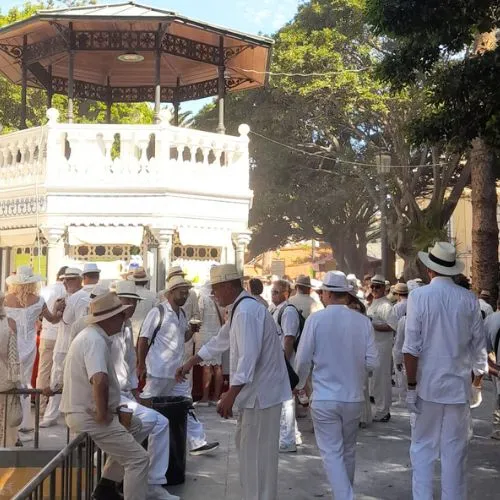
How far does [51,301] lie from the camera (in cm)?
973

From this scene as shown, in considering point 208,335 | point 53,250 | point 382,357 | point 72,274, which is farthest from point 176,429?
point 53,250

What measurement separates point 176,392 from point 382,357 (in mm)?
3603

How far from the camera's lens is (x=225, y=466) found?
293 inches

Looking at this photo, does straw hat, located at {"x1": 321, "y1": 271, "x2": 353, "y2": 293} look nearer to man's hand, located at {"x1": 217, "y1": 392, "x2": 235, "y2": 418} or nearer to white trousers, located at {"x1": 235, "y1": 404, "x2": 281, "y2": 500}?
white trousers, located at {"x1": 235, "y1": 404, "x2": 281, "y2": 500}

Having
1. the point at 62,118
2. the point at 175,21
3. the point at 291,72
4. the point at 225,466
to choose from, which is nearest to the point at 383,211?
the point at 291,72

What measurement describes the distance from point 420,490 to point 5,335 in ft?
13.2

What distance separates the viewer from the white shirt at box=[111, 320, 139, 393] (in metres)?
6.20

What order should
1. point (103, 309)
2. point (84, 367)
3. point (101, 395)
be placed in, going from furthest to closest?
point (103, 309) < point (84, 367) < point (101, 395)

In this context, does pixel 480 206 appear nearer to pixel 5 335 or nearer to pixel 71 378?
pixel 5 335

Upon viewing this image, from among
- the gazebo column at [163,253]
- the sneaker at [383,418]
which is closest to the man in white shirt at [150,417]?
the sneaker at [383,418]

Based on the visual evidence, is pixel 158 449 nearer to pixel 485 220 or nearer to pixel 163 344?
pixel 163 344

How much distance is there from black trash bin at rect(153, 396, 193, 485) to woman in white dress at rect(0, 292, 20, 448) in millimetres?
1336

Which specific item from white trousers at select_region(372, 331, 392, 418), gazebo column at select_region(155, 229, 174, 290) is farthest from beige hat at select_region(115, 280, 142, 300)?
gazebo column at select_region(155, 229, 174, 290)

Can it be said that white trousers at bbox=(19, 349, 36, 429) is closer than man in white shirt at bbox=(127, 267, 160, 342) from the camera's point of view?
Yes
